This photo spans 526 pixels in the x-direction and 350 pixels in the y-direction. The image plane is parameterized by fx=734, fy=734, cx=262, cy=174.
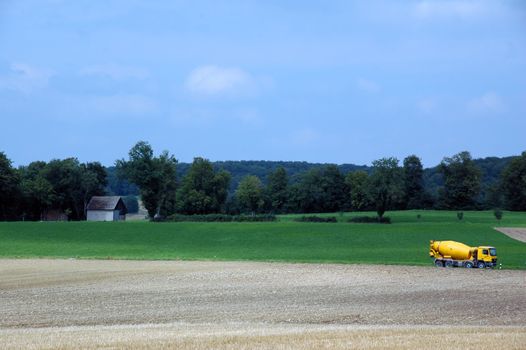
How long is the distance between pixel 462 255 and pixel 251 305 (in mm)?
23216

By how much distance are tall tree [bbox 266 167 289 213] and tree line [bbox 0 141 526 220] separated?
0.66 ft

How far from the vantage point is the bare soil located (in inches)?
2859

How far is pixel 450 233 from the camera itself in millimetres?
76438

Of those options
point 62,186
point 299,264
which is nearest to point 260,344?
point 299,264

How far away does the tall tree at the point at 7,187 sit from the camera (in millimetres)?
109688

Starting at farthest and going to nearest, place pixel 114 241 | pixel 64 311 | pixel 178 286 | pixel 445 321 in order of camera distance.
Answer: pixel 114 241
pixel 178 286
pixel 64 311
pixel 445 321

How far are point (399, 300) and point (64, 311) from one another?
482 inches

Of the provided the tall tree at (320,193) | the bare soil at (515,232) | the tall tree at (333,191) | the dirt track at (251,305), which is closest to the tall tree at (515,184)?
the tall tree at (333,191)

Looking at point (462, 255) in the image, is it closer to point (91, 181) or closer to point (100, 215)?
point (100, 215)

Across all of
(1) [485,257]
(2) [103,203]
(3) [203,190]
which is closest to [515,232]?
(1) [485,257]

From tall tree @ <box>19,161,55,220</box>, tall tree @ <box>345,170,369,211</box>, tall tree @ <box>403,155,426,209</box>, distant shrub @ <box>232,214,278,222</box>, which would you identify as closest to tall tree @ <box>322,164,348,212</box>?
tall tree @ <box>345,170,369,211</box>

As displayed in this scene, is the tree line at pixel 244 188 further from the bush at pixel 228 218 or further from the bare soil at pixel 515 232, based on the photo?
the bare soil at pixel 515 232

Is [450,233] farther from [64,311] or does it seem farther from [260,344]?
[260,344]

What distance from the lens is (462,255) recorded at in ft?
151
